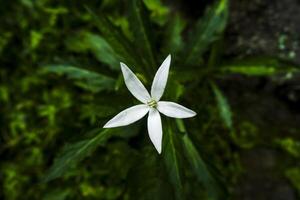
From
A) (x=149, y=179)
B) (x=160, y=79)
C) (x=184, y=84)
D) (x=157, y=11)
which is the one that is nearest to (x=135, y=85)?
(x=160, y=79)

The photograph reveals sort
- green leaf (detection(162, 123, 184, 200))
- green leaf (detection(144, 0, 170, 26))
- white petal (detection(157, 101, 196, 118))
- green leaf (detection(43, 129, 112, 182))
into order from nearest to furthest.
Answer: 1. white petal (detection(157, 101, 196, 118))
2. green leaf (detection(162, 123, 184, 200))
3. green leaf (detection(43, 129, 112, 182))
4. green leaf (detection(144, 0, 170, 26))

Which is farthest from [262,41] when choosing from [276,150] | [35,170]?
[35,170]

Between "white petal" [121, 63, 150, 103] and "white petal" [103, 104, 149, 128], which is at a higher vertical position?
"white petal" [121, 63, 150, 103]

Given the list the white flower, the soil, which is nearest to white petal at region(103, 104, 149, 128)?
the white flower

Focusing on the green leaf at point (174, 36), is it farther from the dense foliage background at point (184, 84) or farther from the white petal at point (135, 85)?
the white petal at point (135, 85)

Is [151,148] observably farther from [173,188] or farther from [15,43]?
[15,43]

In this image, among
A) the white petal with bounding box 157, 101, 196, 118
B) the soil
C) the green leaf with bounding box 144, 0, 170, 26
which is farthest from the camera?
the green leaf with bounding box 144, 0, 170, 26

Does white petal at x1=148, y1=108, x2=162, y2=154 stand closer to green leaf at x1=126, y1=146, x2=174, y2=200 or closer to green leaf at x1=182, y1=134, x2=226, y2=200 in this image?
green leaf at x1=126, y1=146, x2=174, y2=200
